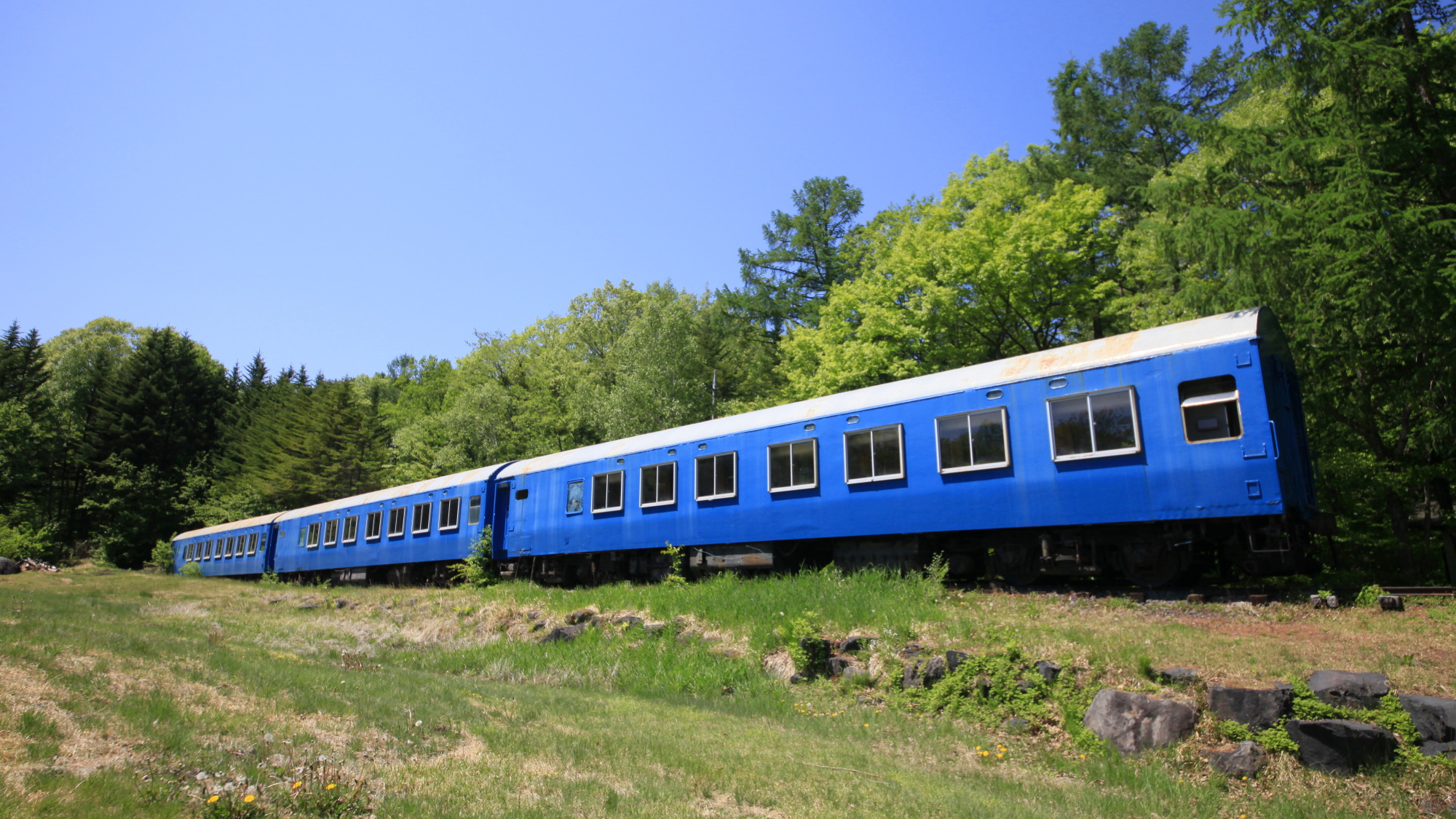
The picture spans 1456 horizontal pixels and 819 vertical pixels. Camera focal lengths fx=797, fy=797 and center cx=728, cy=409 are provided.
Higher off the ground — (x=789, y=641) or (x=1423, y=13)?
(x=1423, y=13)

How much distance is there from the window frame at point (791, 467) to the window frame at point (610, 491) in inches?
155

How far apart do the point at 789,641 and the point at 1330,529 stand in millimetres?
6766

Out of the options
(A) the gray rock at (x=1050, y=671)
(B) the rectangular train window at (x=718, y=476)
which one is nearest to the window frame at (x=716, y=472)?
(B) the rectangular train window at (x=718, y=476)

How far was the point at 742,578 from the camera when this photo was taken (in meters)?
14.0

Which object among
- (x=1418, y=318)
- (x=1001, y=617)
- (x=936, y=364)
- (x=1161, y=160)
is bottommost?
(x=1001, y=617)

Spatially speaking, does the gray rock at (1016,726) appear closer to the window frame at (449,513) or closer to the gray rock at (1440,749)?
the gray rock at (1440,749)

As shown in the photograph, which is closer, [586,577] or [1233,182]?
[1233,182]

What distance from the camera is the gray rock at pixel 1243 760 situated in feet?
19.5

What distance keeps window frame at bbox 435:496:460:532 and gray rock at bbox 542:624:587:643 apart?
8.88 m

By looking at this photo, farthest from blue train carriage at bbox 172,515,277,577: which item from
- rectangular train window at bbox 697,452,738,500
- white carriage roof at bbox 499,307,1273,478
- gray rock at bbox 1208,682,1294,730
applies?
gray rock at bbox 1208,682,1294,730

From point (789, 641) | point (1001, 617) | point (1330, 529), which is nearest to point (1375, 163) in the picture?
point (1330, 529)

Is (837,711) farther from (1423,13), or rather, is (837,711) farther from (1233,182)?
(1423,13)

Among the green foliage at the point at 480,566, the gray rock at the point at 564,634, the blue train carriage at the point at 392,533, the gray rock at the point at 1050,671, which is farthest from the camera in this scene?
the blue train carriage at the point at 392,533

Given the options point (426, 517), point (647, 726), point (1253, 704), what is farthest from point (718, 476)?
point (426, 517)
